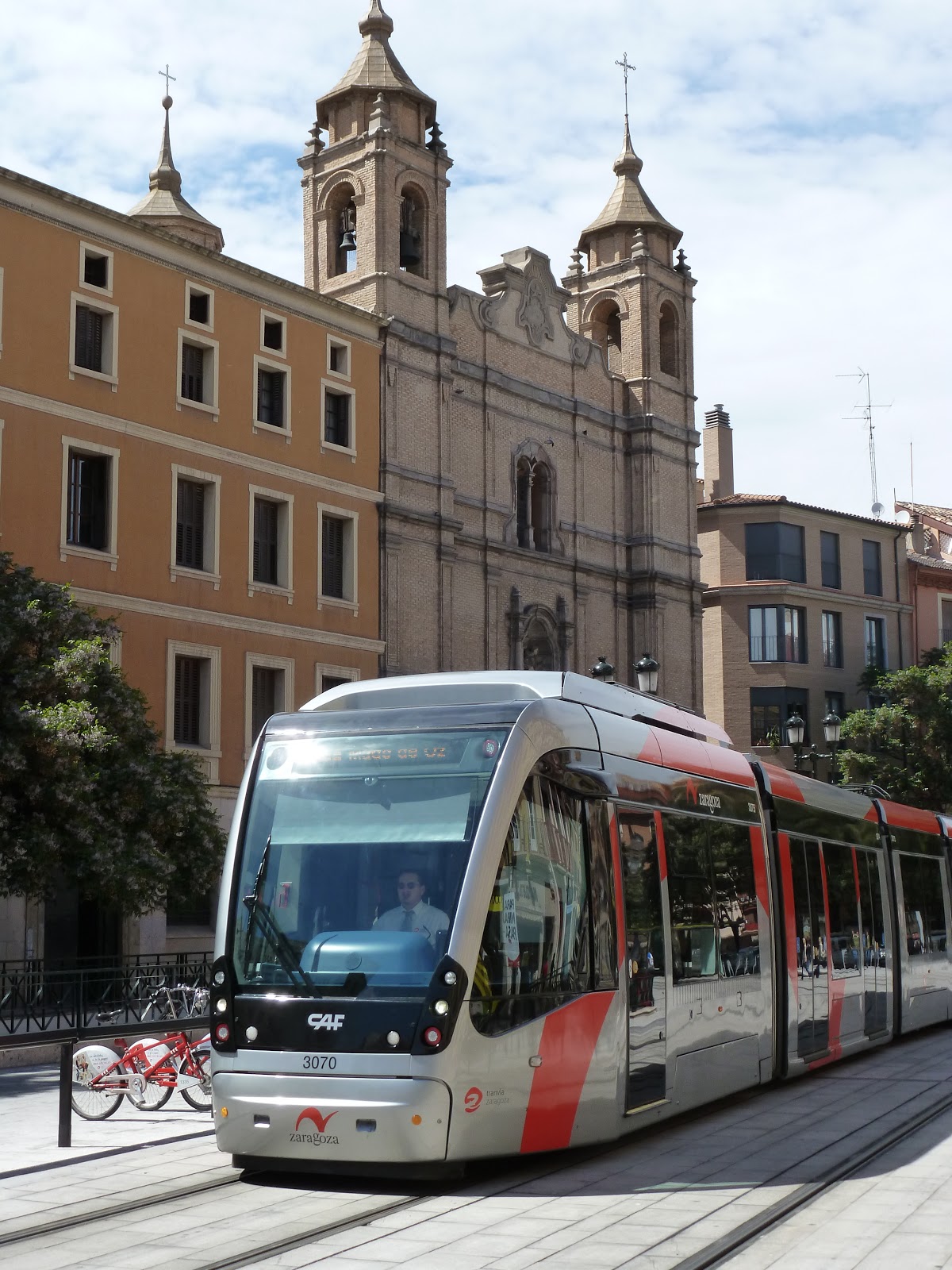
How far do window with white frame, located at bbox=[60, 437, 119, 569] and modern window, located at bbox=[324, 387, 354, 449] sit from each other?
632 centimetres

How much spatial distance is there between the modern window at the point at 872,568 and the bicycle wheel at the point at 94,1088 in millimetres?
44270

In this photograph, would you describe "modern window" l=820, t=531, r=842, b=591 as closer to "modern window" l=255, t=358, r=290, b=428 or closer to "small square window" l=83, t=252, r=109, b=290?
"modern window" l=255, t=358, r=290, b=428

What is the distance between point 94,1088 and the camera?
13352mm

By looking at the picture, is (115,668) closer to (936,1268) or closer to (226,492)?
(226,492)

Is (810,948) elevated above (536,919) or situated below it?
below

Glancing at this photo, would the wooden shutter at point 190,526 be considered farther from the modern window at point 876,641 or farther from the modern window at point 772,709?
the modern window at point 876,641

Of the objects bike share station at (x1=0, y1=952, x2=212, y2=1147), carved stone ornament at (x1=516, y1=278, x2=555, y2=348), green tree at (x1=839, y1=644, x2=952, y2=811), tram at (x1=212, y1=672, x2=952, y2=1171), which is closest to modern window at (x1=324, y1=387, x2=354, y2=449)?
carved stone ornament at (x1=516, y1=278, x2=555, y2=348)

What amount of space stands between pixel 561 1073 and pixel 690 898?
2601mm

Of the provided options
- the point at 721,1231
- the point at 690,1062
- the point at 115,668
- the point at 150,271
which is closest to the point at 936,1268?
the point at 721,1231

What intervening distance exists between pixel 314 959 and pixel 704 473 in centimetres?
4928

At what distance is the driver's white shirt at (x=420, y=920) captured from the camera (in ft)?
30.6

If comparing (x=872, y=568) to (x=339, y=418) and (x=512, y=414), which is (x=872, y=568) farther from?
(x=339, y=418)

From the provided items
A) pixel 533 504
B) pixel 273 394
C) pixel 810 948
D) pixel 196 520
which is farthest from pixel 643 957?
pixel 533 504

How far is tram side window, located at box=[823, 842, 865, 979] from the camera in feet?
52.8
